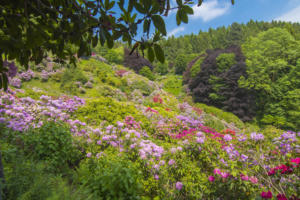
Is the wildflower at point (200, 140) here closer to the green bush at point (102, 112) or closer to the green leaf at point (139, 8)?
the green leaf at point (139, 8)

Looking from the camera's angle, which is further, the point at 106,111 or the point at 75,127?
the point at 106,111

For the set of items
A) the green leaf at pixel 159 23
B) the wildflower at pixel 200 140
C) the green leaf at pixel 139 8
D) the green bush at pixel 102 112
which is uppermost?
the green leaf at pixel 139 8

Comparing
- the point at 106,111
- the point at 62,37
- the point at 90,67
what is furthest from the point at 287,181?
the point at 90,67

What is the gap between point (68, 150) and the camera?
2.83m

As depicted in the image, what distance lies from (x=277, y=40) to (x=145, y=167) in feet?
82.3

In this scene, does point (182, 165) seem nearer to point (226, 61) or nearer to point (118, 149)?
point (118, 149)

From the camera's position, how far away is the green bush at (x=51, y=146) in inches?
99.0

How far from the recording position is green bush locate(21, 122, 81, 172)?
2.52 metres

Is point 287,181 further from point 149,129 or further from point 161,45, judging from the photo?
point 149,129

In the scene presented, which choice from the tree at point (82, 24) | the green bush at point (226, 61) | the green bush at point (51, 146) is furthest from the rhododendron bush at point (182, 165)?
the green bush at point (226, 61)

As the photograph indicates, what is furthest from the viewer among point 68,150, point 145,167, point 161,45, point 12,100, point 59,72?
point 59,72

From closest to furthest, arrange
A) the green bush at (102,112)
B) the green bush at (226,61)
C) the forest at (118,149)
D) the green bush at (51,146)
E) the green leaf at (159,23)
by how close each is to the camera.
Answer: the green leaf at (159,23), the forest at (118,149), the green bush at (51,146), the green bush at (102,112), the green bush at (226,61)

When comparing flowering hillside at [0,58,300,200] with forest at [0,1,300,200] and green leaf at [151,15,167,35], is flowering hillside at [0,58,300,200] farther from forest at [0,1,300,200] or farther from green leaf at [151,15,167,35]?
green leaf at [151,15,167,35]

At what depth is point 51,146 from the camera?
2.56 metres
